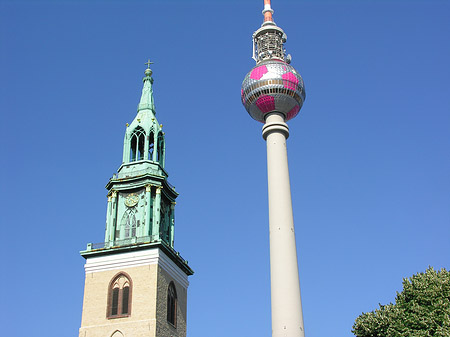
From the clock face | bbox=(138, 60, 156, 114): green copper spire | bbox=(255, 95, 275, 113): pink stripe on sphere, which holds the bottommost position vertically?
Result: the clock face

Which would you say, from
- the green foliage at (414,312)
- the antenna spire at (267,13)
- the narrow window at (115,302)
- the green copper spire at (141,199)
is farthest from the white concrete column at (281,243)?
the narrow window at (115,302)

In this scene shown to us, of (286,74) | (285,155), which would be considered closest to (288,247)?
(285,155)

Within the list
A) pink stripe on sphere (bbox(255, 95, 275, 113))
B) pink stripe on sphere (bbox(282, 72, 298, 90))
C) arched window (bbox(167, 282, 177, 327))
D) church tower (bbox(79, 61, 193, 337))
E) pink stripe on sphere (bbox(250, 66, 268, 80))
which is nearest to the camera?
Answer: pink stripe on sphere (bbox(255, 95, 275, 113))

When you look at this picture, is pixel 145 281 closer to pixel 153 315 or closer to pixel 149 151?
pixel 153 315

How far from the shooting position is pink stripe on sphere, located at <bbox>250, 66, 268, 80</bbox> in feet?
176

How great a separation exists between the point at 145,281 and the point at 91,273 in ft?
18.2

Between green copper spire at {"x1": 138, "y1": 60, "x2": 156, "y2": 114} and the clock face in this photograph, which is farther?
green copper spire at {"x1": 138, "y1": 60, "x2": 156, "y2": 114}

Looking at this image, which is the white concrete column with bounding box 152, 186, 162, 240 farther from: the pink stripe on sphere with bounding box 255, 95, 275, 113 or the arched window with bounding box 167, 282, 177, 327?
the pink stripe on sphere with bounding box 255, 95, 275, 113

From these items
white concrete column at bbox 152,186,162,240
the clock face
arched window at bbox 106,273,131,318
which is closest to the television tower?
white concrete column at bbox 152,186,162,240

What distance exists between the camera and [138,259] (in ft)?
193

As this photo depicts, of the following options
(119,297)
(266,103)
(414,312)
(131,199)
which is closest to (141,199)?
(131,199)

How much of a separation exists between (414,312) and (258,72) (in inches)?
885

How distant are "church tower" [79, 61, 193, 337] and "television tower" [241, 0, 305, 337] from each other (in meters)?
15.1

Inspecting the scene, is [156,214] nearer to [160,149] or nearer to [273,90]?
[160,149]
